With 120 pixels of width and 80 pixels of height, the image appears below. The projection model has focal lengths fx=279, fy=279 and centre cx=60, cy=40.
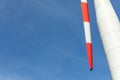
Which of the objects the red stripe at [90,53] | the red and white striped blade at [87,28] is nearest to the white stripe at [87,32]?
the red and white striped blade at [87,28]

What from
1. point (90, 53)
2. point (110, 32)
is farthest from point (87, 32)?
point (110, 32)

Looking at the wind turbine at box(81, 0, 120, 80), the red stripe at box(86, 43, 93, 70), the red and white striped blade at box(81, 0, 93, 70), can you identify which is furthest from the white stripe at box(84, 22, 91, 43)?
the wind turbine at box(81, 0, 120, 80)

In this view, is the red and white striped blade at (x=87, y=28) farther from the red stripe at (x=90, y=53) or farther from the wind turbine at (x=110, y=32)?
the wind turbine at (x=110, y=32)

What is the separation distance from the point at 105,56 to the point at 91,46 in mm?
3012

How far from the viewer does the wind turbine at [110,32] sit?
4084cm

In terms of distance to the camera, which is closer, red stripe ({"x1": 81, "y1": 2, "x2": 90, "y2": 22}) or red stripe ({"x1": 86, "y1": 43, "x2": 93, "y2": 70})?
red stripe ({"x1": 86, "y1": 43, "x2": 93, "y2": 70})

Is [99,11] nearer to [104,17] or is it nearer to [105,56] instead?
[104,17]

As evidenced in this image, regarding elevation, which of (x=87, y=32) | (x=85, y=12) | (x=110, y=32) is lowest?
(x=110, y=32)

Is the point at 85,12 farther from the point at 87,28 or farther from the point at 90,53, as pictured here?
the point at 90,53

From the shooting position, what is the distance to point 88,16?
4712cm

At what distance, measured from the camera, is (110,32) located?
43.4 metres

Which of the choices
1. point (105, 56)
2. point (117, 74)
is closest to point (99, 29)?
point (105, 56)

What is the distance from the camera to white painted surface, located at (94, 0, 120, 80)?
40.8 meters

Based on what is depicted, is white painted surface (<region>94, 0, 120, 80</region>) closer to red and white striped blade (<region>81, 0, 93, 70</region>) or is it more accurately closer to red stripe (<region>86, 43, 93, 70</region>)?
red and white striped blade (<region>81, 0, 93, 70</region>)
